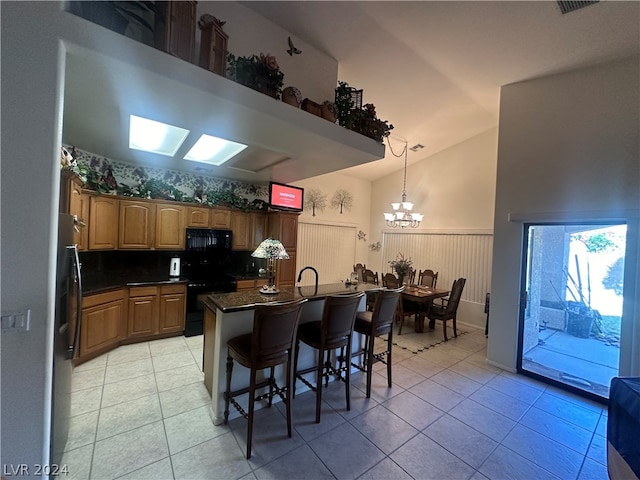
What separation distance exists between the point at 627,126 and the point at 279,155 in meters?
3.75

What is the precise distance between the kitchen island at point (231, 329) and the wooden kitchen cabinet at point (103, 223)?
2163mm

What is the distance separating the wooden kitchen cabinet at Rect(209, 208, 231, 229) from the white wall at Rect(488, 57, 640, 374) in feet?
14.3

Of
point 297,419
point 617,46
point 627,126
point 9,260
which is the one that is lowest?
point 297,419

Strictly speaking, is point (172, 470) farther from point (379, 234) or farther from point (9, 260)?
point (379, 234)

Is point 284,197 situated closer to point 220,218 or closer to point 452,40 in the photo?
point 220,218

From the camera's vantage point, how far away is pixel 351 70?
3465 mm

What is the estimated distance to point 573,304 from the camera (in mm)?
3184

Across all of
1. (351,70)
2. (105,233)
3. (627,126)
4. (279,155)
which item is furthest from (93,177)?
(627,126)

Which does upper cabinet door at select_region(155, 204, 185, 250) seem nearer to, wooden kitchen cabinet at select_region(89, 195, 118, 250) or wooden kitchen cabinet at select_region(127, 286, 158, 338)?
wooden kitchen cabinet at select_region(89, 195, 118, 250)

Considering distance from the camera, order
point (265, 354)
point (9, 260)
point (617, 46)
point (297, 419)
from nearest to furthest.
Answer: point (9, 260) < point (265, 354) < point (297, 419) < point (617, 46)

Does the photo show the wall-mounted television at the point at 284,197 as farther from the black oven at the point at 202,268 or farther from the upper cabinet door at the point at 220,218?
the black oven at the point at 202,268

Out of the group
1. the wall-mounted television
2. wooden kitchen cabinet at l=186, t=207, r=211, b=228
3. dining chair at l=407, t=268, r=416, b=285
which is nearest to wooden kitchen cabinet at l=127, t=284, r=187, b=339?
wooden kitchen cabinet at l=186, t=207, r=211, b=228

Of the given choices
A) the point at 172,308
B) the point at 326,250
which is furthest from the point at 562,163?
the point at 172,308

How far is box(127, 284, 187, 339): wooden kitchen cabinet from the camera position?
368 centimetres
